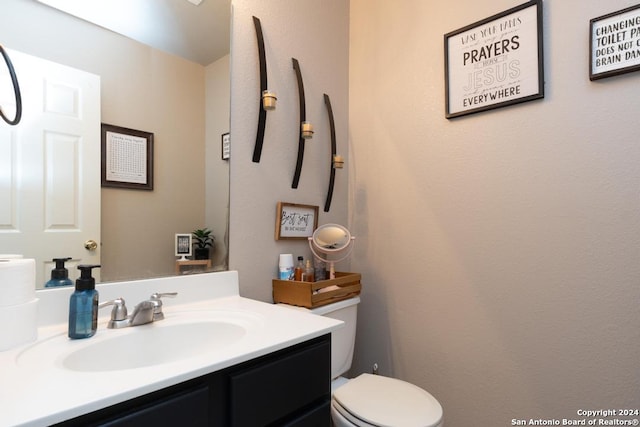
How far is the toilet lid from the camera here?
1.03 m

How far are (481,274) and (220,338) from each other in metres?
1.01

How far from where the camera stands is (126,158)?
104 centimetres

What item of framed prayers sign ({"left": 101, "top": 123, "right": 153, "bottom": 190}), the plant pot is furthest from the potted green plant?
framed prayers sign ({"left": 101, "top": 123, "right": 153, "bottom": 190})

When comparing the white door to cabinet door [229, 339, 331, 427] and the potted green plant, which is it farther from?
cabinet door [229, 339, 331, 427]

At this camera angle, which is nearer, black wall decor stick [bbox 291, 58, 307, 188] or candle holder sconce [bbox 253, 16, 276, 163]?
candle holder sconce [bbox 253, 16, 276, 163]

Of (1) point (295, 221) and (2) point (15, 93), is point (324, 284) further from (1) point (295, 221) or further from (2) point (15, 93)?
(2) point (15, 93)

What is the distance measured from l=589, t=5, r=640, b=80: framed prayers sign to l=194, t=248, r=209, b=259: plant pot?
1448 mm

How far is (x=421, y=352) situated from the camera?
1.49 m

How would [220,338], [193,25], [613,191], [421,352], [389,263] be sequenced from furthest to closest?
[389,263] < [421,352] < [193,25] < [613,191] < [220,338]

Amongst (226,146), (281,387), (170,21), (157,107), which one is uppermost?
(170,21)

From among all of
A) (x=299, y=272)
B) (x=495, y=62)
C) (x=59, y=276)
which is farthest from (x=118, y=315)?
(x=495, y=62)

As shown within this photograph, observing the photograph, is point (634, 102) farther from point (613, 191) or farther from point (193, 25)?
point (193, 25)

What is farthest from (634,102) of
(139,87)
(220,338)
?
(139,87)

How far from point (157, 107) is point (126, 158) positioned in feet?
0.69
